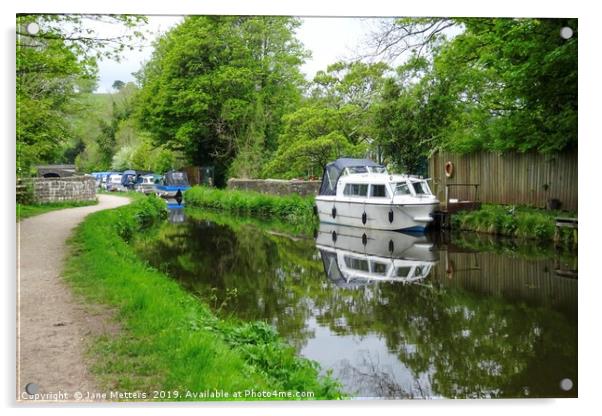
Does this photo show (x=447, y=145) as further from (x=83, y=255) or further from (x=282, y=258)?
(x=83, y=255)

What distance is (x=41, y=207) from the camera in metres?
9.05

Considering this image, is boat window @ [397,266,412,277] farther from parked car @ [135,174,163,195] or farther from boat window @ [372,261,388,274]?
parked car @ [135,174,163,195]

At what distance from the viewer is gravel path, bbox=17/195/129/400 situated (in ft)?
15.2

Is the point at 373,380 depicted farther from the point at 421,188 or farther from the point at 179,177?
the point at 421,188

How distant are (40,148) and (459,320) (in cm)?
501

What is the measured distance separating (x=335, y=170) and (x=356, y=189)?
2313 mm

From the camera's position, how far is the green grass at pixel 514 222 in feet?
34.9

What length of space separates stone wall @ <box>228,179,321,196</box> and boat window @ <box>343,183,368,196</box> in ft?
3.38

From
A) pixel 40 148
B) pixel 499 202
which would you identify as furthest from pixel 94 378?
pixel 499 202

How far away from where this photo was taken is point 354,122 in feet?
38.1

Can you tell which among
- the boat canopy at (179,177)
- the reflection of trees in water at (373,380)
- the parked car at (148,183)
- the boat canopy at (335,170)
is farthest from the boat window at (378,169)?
the reflection of trees in water at (373,380)

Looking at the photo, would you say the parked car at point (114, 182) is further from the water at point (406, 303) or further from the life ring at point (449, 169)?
the life ring at point (449, 169)

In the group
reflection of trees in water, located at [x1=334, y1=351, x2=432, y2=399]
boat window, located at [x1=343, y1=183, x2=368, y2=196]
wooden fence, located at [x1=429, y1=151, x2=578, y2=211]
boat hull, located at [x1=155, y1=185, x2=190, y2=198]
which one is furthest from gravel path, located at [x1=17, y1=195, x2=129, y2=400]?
boat window, located at [x1=343, y1=183, x2=368, y2=196]

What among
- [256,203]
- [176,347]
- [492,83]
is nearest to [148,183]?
[256,203]
